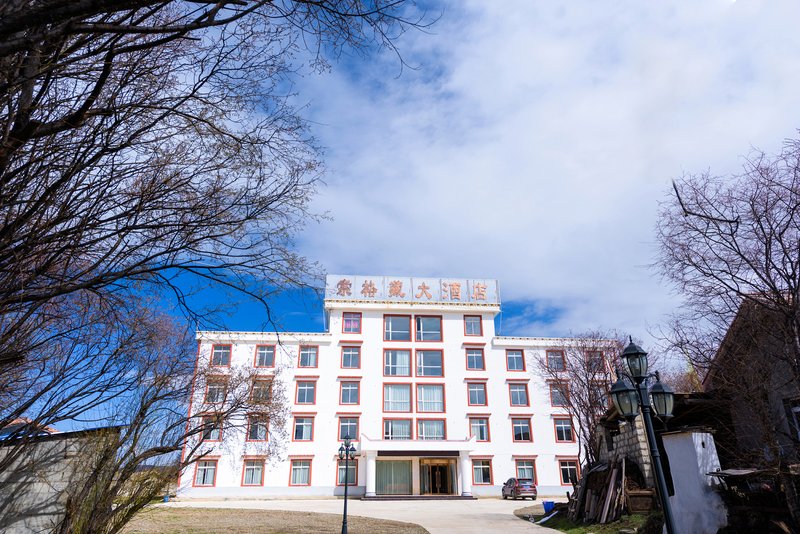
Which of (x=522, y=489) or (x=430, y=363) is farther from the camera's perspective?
Answer: (x=430, y=363)

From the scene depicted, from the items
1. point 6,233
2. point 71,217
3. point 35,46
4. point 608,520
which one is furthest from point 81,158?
point 608,520

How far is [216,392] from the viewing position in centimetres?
1916

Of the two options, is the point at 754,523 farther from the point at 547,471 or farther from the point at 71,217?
the point at 547,471

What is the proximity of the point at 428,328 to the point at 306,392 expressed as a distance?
33.8 ft

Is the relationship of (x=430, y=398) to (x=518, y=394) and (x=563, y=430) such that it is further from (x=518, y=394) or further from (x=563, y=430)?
(x=563, y=430)

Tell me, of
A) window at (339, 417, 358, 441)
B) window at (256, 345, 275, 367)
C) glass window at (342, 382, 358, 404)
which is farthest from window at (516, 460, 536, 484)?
window at (256, 345, 275, 367)

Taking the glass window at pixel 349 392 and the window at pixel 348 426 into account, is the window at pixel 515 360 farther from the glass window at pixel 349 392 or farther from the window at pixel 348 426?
the window at pixel 348 426

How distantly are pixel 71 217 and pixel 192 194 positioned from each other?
2.79 feet

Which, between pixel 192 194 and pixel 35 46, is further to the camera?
pixel 192 194

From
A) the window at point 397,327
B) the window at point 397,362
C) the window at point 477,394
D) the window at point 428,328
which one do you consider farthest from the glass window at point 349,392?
the window at point 477,394

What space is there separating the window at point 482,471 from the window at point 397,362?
7.79 meters

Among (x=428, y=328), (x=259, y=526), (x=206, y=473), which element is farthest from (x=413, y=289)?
(x=259, y=526)

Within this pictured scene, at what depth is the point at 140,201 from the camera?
3791mm

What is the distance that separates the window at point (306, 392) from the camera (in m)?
35.2
